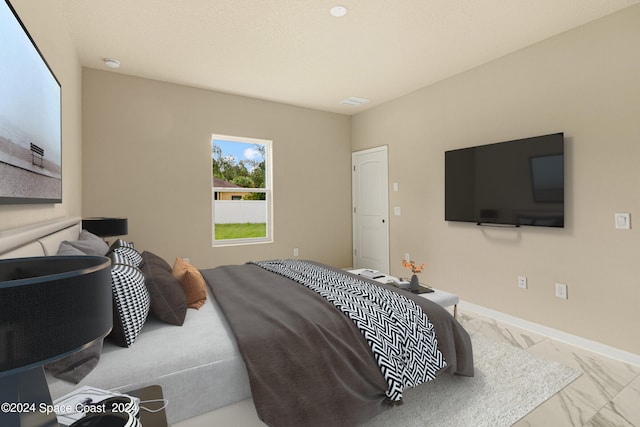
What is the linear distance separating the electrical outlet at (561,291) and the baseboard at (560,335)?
1.07 feet

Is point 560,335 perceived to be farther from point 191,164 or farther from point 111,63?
point 111,63

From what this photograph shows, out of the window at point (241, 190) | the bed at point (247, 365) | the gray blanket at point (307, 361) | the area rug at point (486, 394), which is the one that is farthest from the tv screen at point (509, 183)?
the window at point (241, 190)

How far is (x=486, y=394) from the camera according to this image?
205 centimetres

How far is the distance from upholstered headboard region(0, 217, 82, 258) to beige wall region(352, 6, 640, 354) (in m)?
3.76

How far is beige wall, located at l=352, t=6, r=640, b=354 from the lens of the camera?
8.48 ft

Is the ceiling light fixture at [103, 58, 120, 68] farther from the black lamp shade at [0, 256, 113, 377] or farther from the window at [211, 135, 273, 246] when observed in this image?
the black lamp shade at [0, 256, 113, 377]

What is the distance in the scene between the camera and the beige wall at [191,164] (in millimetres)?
3766

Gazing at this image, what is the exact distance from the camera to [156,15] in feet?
8.66

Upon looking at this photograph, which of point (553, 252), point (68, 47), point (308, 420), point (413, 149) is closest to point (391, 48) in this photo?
point (413, 149)

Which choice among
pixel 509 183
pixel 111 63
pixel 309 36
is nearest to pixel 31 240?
pixel 309 36

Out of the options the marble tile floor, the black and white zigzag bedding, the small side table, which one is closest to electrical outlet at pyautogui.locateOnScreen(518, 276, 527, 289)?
the marble tile floor

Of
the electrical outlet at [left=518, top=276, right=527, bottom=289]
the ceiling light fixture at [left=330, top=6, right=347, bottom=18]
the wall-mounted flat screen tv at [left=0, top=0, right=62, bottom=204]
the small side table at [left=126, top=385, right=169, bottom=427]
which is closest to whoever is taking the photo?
the small side table at [left=126, top=385, right=169, bottom=427]

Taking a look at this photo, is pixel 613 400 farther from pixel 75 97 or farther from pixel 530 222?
pixel 75 97

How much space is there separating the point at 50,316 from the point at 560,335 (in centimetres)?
372
